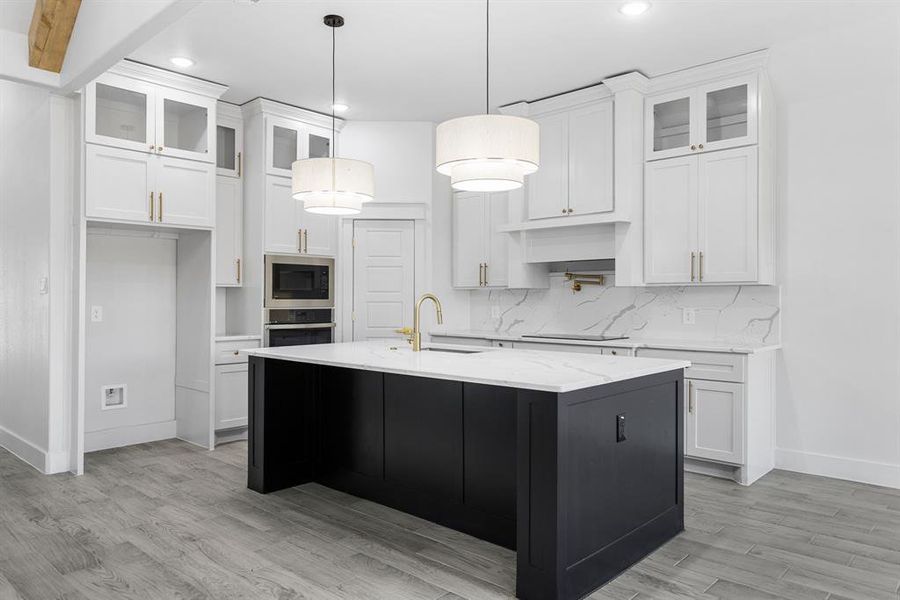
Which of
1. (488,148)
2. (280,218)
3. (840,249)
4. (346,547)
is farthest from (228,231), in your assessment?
(840,249)

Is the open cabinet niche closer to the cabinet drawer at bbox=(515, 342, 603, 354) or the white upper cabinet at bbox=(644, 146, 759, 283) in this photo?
the cabinet drawer at bbox=(515, 342, 603, 354)

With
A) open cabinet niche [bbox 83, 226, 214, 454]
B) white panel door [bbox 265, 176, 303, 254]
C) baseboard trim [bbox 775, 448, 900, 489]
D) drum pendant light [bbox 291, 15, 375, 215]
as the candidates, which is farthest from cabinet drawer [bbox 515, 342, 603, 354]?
open cabinet niche [bbox 83, 226, 214, 454]

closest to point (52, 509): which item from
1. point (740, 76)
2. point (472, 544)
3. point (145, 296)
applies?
point (145, 296)

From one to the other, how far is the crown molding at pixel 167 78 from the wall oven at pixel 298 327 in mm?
1771

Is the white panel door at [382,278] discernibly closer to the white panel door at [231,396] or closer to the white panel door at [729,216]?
the white panel door at [231,396]

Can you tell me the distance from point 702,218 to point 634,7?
1.51 meters

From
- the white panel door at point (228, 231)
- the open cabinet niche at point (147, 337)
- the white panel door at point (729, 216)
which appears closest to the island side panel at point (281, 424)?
the open cabinet niche at point (147, 337)

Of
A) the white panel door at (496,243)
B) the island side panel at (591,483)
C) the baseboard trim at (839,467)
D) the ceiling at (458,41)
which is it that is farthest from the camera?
the white panel door at (496,243)

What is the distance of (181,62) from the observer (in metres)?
4.39

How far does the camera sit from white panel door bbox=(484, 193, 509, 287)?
18.2ft

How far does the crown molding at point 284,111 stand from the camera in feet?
16.9

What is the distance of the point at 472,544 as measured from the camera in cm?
289

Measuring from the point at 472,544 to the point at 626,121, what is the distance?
3217mm

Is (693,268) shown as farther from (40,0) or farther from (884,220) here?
(40,0)
